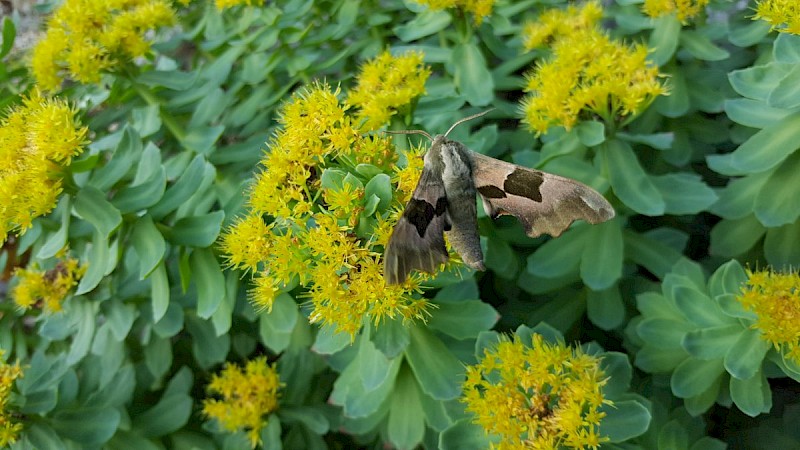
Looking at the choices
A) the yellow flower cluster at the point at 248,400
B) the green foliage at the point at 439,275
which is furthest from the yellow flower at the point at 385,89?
the yellow flower cluster at the point at 248,400

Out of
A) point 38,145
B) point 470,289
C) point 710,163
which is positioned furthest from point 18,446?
point 710,163

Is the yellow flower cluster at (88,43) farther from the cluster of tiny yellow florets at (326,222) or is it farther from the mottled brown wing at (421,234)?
the mottled brown wing at (421,234)

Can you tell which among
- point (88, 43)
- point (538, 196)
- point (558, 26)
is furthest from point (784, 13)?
point (88, 43)

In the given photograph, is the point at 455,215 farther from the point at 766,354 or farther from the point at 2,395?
the point at 2,395

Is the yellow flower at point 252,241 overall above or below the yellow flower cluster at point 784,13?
below

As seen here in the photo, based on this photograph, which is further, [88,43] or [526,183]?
[88,43]

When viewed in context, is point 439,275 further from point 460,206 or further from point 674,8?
point 674,8

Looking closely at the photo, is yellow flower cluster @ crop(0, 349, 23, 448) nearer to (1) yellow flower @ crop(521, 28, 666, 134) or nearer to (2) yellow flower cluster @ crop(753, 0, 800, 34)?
(1) yellow flower @ crop(521, 28, 666, 134)
